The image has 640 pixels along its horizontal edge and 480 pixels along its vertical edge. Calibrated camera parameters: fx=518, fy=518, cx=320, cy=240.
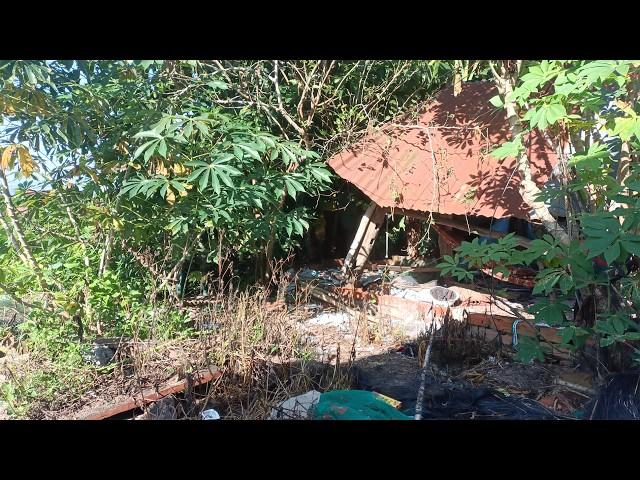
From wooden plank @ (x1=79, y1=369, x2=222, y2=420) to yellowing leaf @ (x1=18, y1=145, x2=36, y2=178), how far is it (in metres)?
1.64

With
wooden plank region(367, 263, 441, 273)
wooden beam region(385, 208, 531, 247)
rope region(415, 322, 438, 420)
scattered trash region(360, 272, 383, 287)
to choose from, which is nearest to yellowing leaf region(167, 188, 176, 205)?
rope region(415, 322, 438, 420)

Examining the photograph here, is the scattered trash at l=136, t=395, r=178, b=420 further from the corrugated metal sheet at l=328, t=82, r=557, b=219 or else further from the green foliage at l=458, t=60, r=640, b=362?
the corrugated metal sheet at l=328, t=82, r=557, b=219

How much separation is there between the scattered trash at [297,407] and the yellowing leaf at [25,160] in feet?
7.43

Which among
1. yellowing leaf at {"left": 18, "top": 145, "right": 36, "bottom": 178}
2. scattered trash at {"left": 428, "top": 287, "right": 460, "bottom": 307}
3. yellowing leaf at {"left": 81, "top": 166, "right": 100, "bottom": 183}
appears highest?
yellowing leaf at {"left": 18, "top": 145, "right": 36, "bottom": 178}

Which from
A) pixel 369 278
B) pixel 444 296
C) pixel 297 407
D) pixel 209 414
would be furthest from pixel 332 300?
pixel 209 414

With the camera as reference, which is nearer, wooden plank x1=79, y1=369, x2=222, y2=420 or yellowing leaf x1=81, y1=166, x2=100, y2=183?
wooden plank x1=79, y1=369, x2=222, y2=420

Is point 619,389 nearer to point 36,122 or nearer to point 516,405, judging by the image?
point 516,405

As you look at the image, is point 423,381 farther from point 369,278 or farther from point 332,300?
point 369,278

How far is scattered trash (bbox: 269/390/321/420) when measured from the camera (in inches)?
125

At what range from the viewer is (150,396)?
11.2 ft

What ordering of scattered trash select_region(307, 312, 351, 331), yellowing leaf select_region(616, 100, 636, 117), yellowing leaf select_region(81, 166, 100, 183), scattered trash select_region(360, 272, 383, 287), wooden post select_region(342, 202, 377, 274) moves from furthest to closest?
scattered trash select_region(360, 272, 383, 287) → wooden post select_region(342, 202, 377, 274) → scattered trash select_region(307, 312, 351, 331) → yellowing leaf select_region(81, 166, 100, 183) → yellowing leaf select_region(616, 100, 636, 117)

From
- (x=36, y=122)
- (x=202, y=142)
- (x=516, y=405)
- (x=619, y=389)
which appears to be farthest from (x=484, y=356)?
(x=36, y=122)

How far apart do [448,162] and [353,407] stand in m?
3.17
